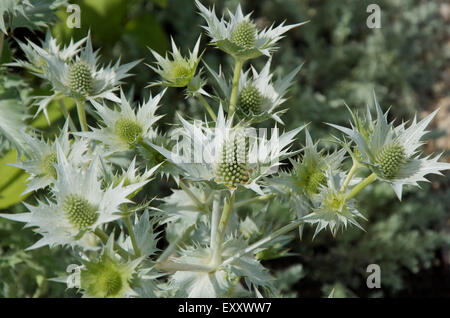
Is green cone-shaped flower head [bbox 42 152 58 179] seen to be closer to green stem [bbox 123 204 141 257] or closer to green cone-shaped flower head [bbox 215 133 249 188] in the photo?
green stem [bbox 123 204 141 257]

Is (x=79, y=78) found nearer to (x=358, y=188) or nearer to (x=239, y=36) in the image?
(x=239, y=36)

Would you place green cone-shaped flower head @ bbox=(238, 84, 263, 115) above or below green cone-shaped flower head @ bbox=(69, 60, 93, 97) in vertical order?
below

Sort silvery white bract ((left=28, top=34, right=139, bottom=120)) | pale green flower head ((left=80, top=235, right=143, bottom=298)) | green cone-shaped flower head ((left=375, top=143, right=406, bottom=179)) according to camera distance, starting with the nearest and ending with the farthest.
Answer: pale green flower head ((left=80, top=235, right=143, bottom=298)), green cone-shaped flower head ((left=375, top=143, right=406, bottom=179)), silvery white bract ((left=28, top=34, right=139, bottom=120))

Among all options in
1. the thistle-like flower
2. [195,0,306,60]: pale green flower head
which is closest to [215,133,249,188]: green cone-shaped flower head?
the thistle-like flower

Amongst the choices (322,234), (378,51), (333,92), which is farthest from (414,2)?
(322,234)

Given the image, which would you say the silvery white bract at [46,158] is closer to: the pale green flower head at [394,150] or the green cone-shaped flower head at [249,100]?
the green cone-shaped flower head at [249,100]

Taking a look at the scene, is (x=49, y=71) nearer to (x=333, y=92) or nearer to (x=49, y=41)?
(x=49, y=41)
